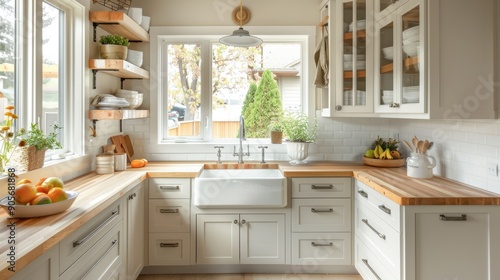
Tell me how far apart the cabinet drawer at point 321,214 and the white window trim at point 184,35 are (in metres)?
1.01

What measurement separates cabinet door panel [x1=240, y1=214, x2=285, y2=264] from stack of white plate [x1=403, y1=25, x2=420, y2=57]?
1553 mm

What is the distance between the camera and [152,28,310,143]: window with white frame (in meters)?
3.70

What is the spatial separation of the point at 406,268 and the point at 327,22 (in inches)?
88.0

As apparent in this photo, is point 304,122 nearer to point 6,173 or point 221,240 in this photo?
point 221,240

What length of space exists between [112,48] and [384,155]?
2.47 metres

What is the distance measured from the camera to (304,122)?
353 centimetres

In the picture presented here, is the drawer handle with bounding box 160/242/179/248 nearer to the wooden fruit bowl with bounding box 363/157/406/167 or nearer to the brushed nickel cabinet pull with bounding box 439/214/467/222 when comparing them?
the wooden fruit bowl with bounding box 363/157/406/167

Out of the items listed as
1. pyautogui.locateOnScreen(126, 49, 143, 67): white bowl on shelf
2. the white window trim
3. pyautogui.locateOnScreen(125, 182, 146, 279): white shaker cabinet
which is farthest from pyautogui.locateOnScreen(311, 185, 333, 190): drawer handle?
pyautogui.locateOnScreen(126, 49, 143, 67): white bowl on shelf

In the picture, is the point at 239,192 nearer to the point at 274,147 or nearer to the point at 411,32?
the point at 274,147

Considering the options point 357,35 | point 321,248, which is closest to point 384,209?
point 321,248

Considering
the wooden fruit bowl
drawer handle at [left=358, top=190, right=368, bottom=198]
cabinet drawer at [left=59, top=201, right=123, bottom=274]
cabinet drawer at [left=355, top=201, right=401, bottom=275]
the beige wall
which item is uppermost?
the beige wall

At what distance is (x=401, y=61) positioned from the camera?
262 centimetres

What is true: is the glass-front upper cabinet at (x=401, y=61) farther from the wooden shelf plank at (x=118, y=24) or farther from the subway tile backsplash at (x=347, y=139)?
the wooden shelf plank at (x=118, y=24)

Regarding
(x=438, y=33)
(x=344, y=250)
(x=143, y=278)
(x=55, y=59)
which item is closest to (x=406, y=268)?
(x=344, y=250)
